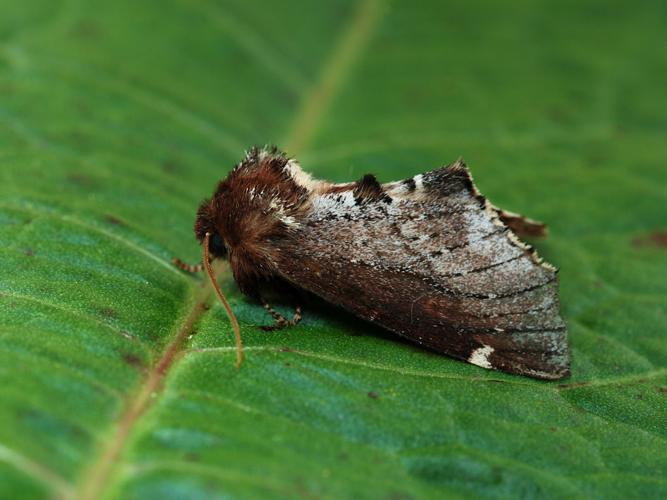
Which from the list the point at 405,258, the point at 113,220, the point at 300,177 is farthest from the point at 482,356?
the point at 113,220

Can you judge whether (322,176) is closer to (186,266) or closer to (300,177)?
(300,177)

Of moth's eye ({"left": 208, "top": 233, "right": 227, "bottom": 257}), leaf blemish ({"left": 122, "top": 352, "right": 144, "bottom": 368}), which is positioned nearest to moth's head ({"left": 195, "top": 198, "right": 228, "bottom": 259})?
moth's eye ({"left": 208, "top": 233, "right": 227, "bottom": 257})

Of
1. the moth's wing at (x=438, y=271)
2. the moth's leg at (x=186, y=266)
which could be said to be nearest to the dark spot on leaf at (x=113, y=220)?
the moth's leg at (x=186, y=266)

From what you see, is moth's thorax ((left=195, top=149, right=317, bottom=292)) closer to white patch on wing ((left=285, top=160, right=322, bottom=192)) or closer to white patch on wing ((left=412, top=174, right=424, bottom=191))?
white patch on wing ((left=285, top=160, right=322, bottom=192))

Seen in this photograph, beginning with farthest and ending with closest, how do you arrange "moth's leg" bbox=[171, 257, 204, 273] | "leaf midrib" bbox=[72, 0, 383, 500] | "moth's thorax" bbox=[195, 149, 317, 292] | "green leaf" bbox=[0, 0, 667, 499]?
"moth's leg" bbox=[171, 257, 204, 273] → "moth's thorax" bbox=[195, 149, 317, 292] → "green leaf" bbox=[0, 0, 667, 499] → "leaf midrib" bbox=[72, 0, 383, 500]

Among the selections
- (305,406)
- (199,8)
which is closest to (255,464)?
(305,406)

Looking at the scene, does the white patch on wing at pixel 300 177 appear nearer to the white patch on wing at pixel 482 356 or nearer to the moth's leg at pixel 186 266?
the moth's leg at pixel 186 266

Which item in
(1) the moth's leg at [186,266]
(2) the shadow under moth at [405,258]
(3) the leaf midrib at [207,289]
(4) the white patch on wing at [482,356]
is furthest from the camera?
(1) the moth's leg at [186,266]
